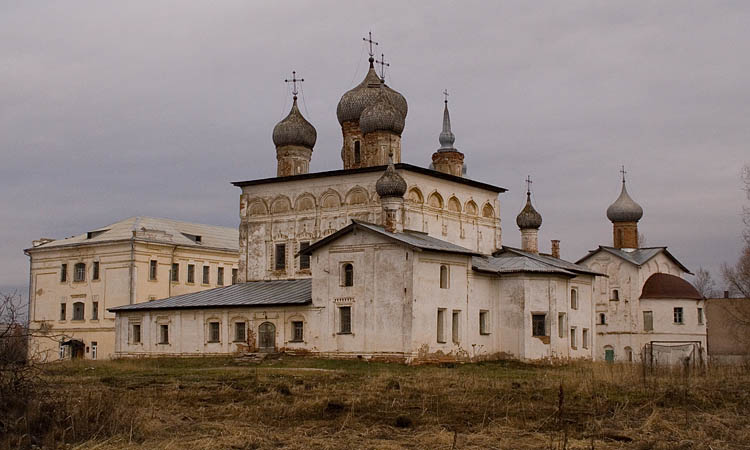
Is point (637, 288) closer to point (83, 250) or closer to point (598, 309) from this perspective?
point (598, 309)

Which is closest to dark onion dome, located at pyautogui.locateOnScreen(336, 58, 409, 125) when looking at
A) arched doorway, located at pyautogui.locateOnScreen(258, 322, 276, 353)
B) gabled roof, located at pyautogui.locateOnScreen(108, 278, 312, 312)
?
gabled roof, located at pyautogui.locateOnScreen(108, 278, 312, 312)

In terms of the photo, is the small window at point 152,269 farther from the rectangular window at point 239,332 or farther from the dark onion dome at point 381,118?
the dark onion dome at point 381,118

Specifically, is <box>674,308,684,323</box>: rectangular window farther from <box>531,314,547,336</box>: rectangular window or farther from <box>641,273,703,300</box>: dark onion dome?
<box>531,314,547,336</box>: rectangular window

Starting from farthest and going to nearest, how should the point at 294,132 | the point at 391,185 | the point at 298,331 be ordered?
1. the point at 294,132
2. the point at 391,185
3. the point at 298,331

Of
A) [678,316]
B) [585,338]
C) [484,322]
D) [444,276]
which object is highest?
[444,276]

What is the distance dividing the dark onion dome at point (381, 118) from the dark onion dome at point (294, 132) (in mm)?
3675

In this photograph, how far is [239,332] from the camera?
34.5m

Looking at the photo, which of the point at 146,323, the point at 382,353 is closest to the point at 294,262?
the point at 146,323

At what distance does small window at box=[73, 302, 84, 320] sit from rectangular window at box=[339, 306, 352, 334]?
70.8ft

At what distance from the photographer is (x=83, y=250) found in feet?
160

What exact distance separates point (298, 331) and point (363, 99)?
437 inches

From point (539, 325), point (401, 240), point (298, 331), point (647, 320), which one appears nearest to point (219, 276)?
point (298, 331)

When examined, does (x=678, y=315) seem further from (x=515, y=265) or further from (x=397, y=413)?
(x=397, y=413)

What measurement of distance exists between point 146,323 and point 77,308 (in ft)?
43.1
